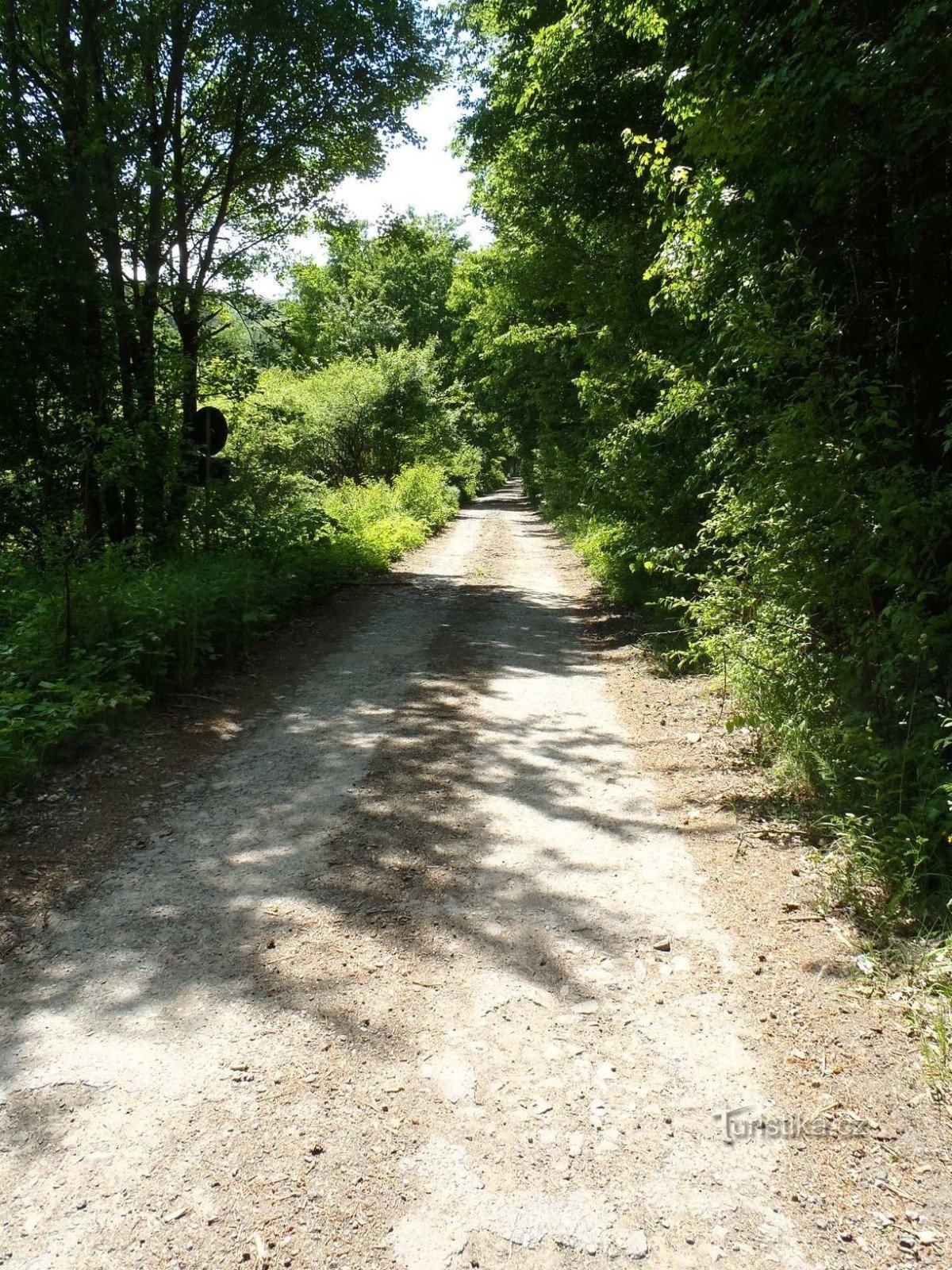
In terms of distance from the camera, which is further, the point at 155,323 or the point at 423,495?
→ the point at 423,495

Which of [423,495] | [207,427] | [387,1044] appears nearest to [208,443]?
[207,427]

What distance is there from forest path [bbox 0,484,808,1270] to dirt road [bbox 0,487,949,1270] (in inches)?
0.4

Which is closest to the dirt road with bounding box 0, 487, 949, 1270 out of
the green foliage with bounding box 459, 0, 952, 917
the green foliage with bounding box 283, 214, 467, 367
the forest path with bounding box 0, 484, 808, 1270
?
the forest path with bounding box 0, 484, 808, 1270

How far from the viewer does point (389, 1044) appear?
314cm

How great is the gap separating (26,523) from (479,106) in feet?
39.8

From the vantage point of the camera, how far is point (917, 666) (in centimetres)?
434

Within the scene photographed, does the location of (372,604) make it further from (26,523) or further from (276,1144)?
(276,1144)

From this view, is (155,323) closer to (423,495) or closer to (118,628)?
(118,628)

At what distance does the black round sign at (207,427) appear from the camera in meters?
11.1

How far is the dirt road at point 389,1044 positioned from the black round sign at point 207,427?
677 centimetres

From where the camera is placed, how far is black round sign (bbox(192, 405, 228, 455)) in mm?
11148

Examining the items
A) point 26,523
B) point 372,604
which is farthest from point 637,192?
point 26,523

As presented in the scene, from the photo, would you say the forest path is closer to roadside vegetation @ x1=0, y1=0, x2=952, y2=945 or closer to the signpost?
roadside vegetation @ x1=0, y1=0, x2=952, y2=945

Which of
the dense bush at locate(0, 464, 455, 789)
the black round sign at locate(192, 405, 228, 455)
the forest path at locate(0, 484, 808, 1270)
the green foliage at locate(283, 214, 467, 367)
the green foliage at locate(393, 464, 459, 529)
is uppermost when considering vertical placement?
the green foliage at locate(283, 214, 467, 367)
